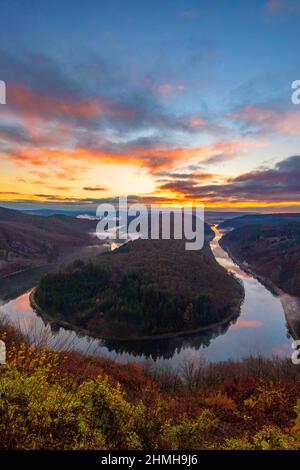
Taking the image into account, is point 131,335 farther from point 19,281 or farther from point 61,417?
point 19,281

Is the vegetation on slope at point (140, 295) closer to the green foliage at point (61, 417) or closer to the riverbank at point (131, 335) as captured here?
the riverbank at point (131, 335)

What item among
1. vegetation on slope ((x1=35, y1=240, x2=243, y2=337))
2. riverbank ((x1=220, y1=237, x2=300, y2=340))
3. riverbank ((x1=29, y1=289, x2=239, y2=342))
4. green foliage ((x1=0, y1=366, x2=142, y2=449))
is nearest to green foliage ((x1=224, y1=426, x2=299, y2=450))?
green foliage ((x1=0, y1=366, x2=142, y2=449))

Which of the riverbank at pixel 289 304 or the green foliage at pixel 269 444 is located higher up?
the green foliage at pixel 269 444

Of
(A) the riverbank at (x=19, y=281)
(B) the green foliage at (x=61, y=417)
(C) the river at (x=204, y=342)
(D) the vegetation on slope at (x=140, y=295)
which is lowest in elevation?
(C) the river at (x=204, y=342)

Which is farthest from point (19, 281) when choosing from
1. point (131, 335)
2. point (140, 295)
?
point (131, 335)

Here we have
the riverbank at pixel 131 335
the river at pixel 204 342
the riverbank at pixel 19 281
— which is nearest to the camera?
the river at pixel 204 342

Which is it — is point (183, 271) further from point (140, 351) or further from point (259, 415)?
point (259, 415)

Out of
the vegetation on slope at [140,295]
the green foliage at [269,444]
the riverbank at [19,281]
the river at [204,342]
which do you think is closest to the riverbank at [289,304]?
the river at [204,342]

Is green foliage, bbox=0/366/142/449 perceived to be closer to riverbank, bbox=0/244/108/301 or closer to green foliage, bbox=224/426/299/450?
green foliage, bbox=224/426/299/450

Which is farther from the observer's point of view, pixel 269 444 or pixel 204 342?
pixel 204 342
